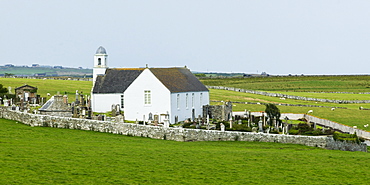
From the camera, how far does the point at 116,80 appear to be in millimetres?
64250

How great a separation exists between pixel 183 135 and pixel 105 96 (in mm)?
26288

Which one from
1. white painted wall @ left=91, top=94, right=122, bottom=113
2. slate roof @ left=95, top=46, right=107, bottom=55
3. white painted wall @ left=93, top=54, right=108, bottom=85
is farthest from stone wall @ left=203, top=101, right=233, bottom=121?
slate roof @ left=95, top=46, right=107, bottom=55

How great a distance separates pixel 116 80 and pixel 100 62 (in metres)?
4.35

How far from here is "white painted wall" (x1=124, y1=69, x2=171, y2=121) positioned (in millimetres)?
54188

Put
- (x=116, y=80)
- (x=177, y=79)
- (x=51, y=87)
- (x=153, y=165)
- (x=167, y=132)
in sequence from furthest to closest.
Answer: (x=51, y=87) < (x=116, y=80) < (x=177, y=79) < (x=167, y=132) < (x=153, y=165)

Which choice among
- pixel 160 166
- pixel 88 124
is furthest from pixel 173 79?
pixel 160 166

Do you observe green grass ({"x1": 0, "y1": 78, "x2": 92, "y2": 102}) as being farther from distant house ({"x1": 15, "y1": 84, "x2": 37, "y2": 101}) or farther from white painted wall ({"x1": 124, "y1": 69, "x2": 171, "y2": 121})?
white painted wall ({"x1": 124, "y1": 69, "x2": 171, "y2": 121})

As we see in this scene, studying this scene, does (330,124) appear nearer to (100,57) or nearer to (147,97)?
(147,97)

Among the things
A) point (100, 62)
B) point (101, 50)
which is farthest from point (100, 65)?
point (101, 50)

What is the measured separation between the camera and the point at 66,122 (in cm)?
3988

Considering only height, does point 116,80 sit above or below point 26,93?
above

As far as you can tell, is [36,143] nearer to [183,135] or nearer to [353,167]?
[183,135]

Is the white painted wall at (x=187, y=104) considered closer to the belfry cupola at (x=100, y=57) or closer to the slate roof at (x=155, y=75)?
the slate roof at (x=155, y=75)

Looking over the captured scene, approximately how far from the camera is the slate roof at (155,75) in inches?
2243
